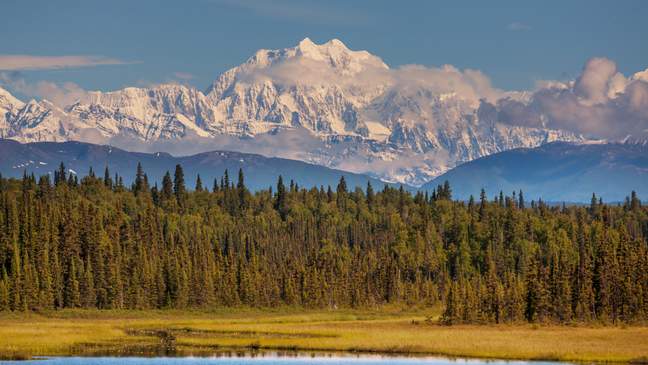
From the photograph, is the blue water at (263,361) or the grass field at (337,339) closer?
the blue water at (263,361)

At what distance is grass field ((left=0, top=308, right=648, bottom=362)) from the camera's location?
134 meters

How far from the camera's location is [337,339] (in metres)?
151

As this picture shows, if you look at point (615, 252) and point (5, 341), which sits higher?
point (615, 252)

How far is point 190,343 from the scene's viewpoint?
148875 millimetres

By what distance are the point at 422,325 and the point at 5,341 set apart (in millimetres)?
63123

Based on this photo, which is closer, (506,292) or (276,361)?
(276,361)

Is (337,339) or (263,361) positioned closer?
(263,361)

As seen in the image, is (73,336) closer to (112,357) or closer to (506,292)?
(112,357)

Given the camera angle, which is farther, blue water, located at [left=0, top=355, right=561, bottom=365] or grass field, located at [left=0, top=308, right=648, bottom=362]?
grass field, located at [left=0, top=308, right=648, bottom=362]

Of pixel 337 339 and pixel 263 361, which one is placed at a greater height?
pixel 337 339

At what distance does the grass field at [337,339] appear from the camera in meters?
134

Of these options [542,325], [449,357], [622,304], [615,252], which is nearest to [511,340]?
[449,357]

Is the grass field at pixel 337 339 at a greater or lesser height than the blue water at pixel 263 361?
greater

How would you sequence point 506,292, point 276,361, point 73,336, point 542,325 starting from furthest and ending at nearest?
point 506,292 < point 542,325 < point 73,336 < point 276,361
